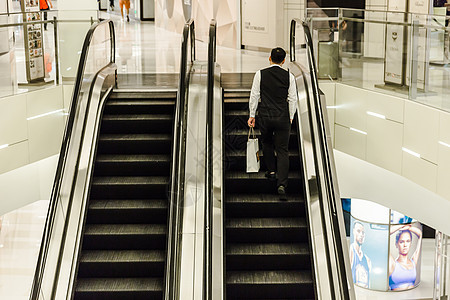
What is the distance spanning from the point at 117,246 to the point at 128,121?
1.85 m

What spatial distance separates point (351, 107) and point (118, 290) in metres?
4.86

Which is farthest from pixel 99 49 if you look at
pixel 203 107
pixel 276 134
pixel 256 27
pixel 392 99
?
pixel 256 27

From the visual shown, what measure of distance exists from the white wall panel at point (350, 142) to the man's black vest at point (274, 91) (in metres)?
2.87

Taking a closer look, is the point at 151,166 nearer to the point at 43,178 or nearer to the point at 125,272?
the point at 125,272

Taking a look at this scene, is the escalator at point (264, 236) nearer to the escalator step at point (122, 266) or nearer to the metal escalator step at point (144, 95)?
the escalator step at point (122, 266)

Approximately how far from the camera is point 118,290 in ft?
20.2

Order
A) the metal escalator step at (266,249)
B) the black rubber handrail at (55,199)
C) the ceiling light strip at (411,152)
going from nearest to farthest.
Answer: the black rubber handrail at (55,199)
the metal escalator step at (266,249)
the ceiling light strip at (411,152)

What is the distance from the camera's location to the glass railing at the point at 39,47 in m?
8.46

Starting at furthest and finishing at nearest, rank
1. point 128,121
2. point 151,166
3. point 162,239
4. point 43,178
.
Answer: point 43,178 → point 128,121 → point 151,166 → point 162,239

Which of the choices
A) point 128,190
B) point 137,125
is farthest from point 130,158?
point 137,125

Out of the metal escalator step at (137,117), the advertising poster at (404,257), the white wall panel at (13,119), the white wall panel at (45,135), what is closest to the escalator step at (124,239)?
the metal escalator step at (137,117)

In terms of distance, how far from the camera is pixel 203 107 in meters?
7.71

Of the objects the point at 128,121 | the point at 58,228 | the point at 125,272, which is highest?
the point at 128,121

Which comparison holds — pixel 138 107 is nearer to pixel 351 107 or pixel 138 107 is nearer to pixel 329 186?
pixel 329 186
